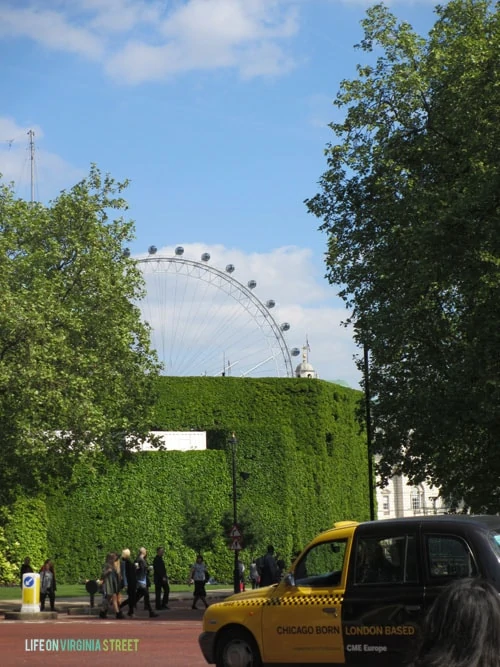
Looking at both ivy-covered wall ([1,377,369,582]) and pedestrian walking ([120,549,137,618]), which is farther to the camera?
ivy-covered wall ([1,377,369,582])

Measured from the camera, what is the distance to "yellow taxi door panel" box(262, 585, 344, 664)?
13.2 meters

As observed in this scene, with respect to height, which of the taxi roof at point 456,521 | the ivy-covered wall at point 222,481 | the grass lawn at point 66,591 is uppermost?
the ivy-covered wall at point 222,481

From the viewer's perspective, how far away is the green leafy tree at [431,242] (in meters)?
29.8

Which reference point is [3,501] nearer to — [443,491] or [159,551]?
[159,551]

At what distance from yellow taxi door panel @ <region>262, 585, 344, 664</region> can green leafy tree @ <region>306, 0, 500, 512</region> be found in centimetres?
1622

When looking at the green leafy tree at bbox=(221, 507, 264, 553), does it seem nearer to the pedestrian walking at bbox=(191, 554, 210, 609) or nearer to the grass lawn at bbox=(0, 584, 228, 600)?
the grass lawn at bbox=(0, 584, 228, 600)

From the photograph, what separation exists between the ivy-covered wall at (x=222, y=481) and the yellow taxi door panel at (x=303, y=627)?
128 feet

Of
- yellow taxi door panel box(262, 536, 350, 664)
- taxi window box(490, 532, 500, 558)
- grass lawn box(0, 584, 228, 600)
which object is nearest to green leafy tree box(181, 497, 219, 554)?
grass lawn box(0, 584, 228, 600)

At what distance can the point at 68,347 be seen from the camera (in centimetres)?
3691

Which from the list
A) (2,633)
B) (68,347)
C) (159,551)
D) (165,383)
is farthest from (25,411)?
(165,383)

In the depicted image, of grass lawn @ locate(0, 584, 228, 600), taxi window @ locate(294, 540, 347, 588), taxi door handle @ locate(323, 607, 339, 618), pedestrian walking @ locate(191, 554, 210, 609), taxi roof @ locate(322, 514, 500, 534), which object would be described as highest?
taxi roof @ locate(322, 514, 500, 534)

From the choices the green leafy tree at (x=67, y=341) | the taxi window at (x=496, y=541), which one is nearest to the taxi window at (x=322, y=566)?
the taxi window at (x=496, y=541)

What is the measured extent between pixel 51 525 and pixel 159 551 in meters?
20.9

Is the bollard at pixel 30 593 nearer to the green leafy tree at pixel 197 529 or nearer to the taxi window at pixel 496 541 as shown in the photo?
the taxi window at pixel 496 541
